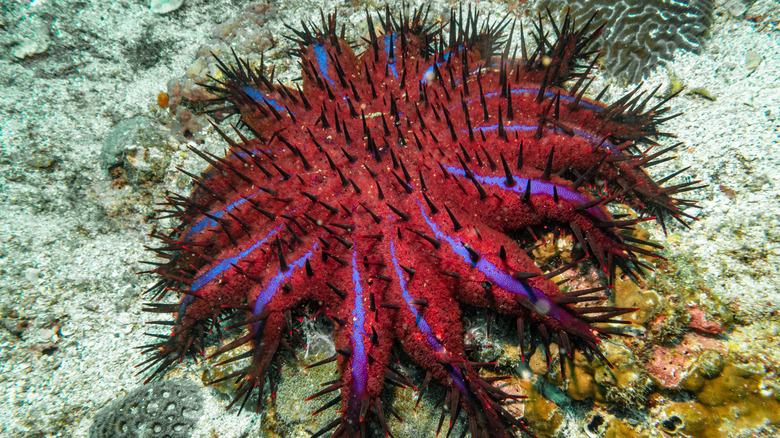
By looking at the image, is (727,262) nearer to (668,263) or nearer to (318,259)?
(668,263)

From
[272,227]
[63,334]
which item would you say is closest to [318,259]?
[272,227]

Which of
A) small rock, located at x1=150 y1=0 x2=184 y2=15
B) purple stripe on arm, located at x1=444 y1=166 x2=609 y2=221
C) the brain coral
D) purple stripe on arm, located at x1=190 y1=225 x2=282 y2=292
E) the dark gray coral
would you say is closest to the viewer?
purple stripe on arm, located at x1=444 y1=166 x2=609 y2=221

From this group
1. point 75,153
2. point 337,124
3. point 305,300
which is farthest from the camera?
point 75,153

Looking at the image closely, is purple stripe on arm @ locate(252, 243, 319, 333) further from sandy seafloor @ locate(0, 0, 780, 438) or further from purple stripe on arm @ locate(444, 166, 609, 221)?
purple stripe on arm @ locate(444, 166, 609, 221)

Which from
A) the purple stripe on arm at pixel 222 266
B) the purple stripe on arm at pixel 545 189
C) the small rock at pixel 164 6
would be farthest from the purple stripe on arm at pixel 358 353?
the small rock at pixel 164 6

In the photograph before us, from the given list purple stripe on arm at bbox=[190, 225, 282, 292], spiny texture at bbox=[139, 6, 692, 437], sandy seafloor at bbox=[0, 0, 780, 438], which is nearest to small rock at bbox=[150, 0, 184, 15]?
sandy seafloor at bbox=[0, 0, 780, 438]

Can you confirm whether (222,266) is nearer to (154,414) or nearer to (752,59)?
(154,414)
